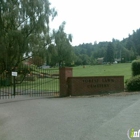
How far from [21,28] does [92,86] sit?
17657mm

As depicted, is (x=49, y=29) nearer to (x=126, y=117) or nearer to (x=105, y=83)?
(x=105, y=83)

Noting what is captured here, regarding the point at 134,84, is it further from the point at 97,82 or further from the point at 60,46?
the point at 60,46

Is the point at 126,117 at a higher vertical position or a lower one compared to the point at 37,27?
lower

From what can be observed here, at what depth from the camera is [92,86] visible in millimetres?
15273

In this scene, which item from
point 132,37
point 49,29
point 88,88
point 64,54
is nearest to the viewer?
point 88,88

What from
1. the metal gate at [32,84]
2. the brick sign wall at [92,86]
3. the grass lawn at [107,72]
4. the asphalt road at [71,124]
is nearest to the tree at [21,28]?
the metal gate at [32,84]

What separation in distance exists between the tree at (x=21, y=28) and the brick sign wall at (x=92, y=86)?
50.1 feet

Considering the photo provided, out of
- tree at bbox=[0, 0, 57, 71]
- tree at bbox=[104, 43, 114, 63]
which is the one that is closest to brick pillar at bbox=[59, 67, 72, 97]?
tree at bbox=[0, 0, 57, 71]

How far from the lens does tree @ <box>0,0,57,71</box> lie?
28.7 m

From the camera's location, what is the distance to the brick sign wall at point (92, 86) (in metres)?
15.2

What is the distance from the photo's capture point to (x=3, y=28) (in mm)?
29250

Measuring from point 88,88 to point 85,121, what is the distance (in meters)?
7.82

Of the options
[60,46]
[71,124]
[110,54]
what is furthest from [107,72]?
[110,54]

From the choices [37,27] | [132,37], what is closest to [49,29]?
[37,27]
